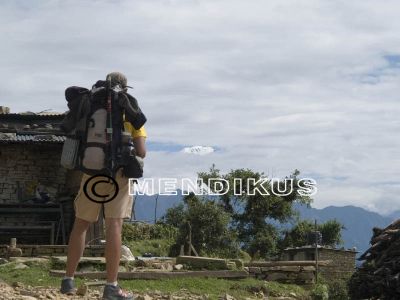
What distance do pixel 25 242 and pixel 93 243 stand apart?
416cm

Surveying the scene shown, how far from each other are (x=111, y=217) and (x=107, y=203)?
0.14m

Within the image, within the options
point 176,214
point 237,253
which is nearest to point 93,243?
point 237,253

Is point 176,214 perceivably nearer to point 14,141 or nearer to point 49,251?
point 14,141

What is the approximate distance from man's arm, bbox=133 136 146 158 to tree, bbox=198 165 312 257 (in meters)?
34.1

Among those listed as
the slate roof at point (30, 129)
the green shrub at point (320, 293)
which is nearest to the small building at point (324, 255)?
the green shrub at point (320, 293)

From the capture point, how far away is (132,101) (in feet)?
23.2

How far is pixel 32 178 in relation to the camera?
21.3 metres

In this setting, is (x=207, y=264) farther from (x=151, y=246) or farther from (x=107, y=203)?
(x=151, y=246)

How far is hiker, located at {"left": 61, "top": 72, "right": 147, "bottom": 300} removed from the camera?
6.91 meters

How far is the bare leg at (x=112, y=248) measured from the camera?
6.90 m

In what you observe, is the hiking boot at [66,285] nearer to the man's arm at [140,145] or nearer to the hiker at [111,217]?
the hiker at [111,217]

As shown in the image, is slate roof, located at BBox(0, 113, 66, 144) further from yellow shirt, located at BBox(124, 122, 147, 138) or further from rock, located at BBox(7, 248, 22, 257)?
yellow shirt, located at BBox(124, 122, 147, 138)

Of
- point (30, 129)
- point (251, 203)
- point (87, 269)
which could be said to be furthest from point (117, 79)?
point (251, 203)

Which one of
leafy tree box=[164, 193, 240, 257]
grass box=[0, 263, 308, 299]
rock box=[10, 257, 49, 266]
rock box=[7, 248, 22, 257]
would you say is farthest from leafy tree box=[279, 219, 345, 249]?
rock box=[10, 257, 49, 266]
